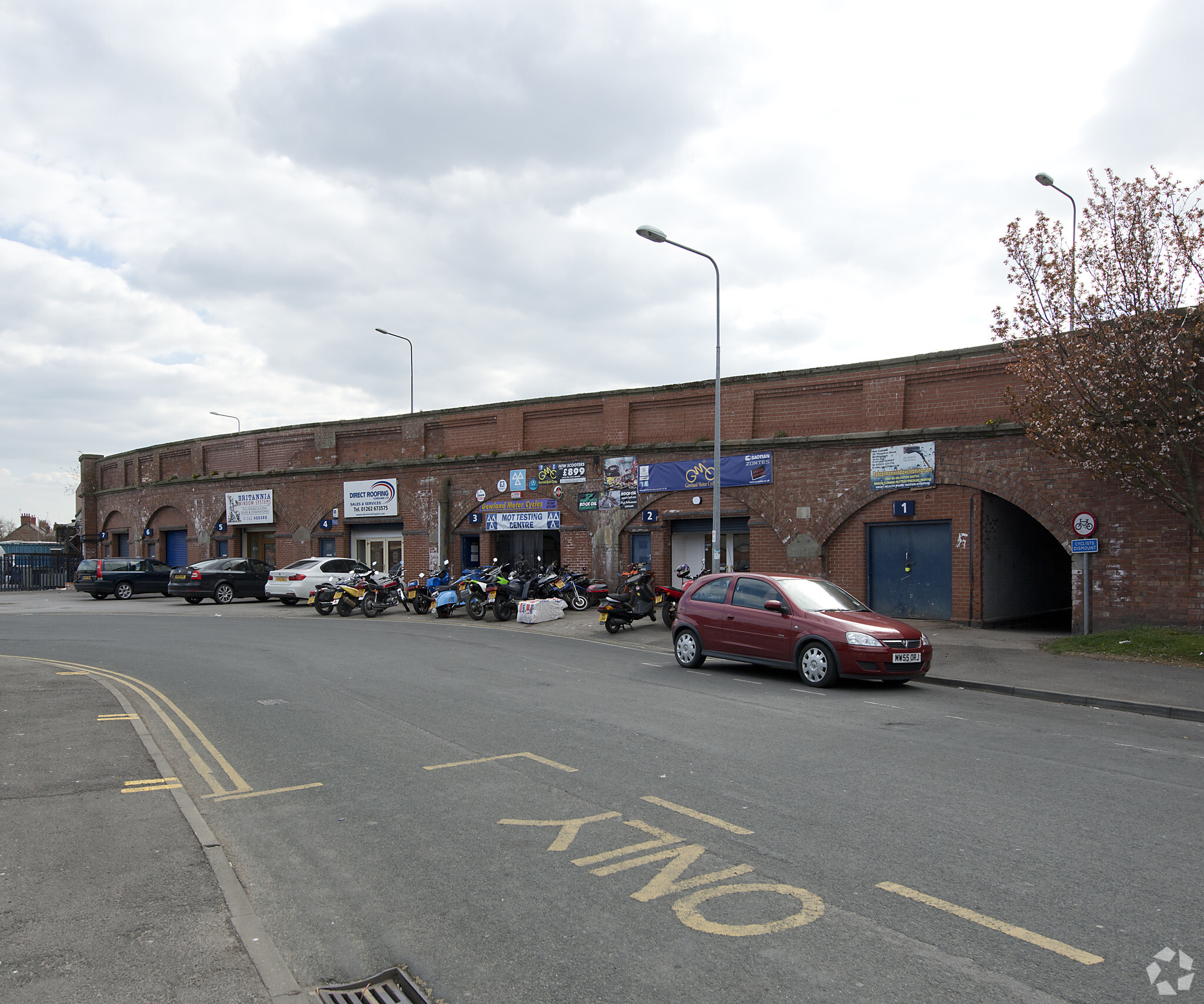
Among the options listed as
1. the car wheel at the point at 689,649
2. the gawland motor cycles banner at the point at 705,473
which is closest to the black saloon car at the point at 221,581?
the gawland motor cycles banner at the point at 705,473

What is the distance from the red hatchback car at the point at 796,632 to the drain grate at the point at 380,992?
856 centimetres

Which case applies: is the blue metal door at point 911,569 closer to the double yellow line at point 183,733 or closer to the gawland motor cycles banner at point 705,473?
the gawland motor cycles banner at point 705,473

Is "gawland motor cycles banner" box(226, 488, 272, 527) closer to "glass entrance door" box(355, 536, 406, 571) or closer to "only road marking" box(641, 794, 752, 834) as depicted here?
"glass entrance door" box(355, 536, 406, 571)

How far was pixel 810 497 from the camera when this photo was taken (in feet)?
68.1

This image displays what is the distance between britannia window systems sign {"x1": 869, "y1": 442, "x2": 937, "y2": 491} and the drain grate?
1733 centimetres

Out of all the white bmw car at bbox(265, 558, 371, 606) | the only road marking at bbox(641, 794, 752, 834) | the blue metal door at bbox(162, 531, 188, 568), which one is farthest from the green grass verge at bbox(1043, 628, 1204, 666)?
the blue metal door at bbox(162, 531, 188, 568)

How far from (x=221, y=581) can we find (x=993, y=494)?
76.9 ft

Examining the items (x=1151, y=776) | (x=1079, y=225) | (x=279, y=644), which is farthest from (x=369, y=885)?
(x=1079, y=225)

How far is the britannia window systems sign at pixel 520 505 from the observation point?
26.5m

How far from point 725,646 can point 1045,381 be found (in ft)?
23.6

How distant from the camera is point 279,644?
16.4 metres

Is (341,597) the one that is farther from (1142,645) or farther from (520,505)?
(1142,645)

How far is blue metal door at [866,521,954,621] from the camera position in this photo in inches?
739

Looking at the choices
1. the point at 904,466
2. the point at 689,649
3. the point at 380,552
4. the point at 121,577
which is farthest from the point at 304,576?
the point at 904,466
